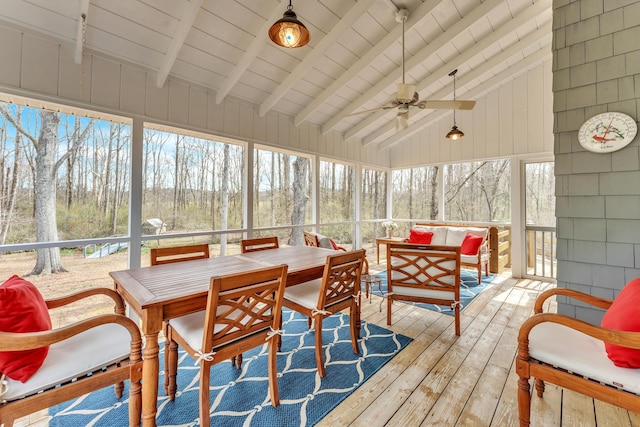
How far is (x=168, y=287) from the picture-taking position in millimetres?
1690

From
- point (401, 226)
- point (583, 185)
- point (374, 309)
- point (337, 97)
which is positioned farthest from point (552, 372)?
point (401, 226)

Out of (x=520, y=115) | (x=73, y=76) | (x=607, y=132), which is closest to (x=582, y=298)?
(x=607, y=132)

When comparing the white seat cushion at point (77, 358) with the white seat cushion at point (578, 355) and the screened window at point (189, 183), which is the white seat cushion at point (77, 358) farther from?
the white seat cushion at point (578, 355)

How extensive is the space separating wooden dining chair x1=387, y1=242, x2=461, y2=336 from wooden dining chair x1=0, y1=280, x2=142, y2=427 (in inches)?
89.5

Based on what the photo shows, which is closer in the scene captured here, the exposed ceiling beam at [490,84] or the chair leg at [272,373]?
the chair leg at [272,373]

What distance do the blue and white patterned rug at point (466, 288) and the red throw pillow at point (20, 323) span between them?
3.29 m

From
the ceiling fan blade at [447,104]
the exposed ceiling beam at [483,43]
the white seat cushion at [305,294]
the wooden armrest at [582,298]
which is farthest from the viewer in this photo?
the exposed ceiling beam at [483,43]

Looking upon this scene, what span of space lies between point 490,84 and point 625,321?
485cm

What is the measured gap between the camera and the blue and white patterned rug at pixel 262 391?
1.68m

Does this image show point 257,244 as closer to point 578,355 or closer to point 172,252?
point 172,252

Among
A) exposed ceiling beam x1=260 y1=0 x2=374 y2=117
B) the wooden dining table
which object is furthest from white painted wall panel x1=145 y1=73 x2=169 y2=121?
the wooden dining table

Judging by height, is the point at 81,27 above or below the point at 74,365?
above

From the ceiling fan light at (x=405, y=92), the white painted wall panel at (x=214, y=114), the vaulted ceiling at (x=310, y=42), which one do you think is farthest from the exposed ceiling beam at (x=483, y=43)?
the white painted wall panel at (x=214, y=114)

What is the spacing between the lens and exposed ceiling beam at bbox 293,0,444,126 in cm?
286
